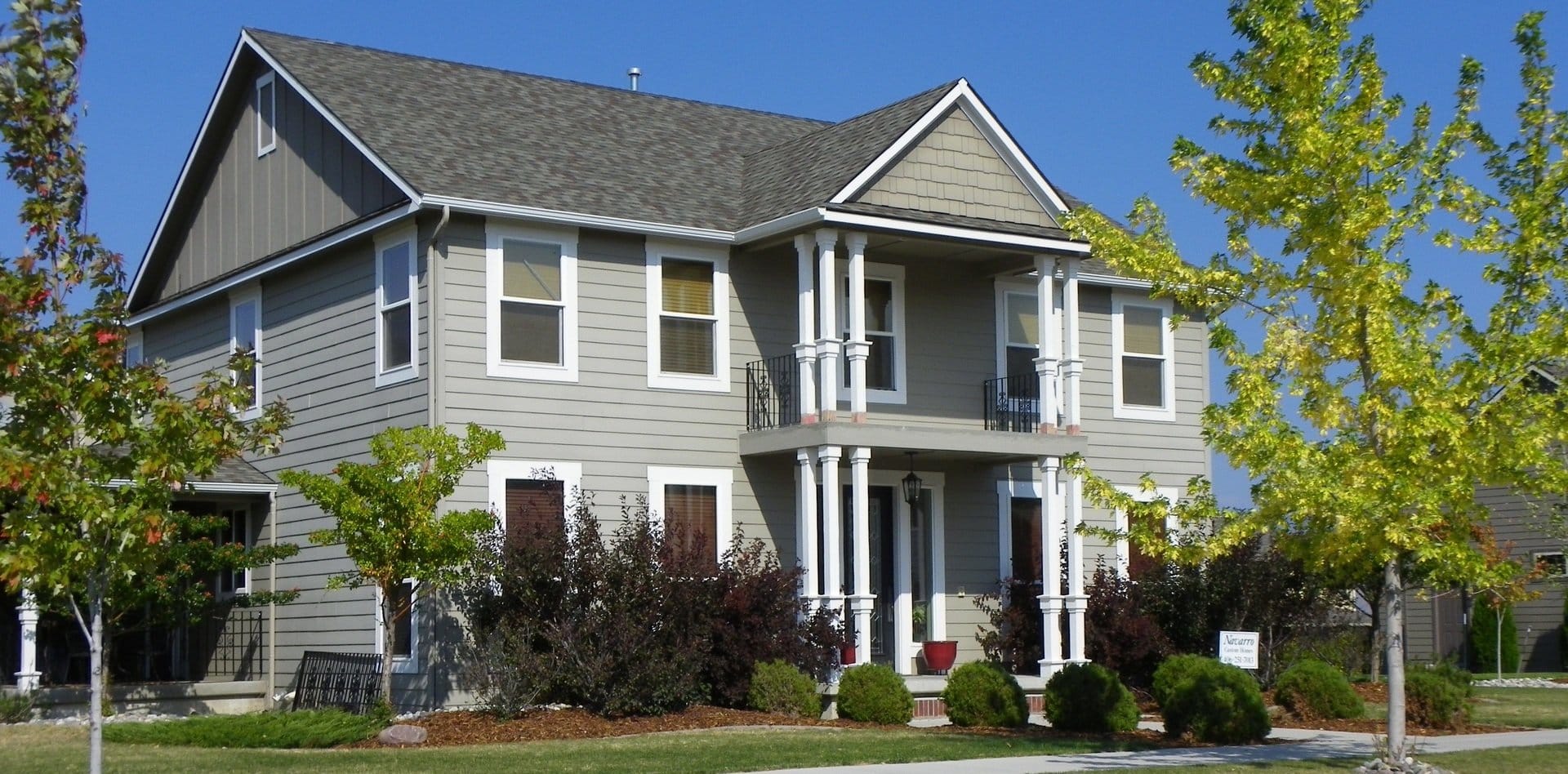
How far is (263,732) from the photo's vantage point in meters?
17.0

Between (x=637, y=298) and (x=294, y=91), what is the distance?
5675 millimetres

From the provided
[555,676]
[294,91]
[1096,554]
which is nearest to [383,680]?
[555,676]

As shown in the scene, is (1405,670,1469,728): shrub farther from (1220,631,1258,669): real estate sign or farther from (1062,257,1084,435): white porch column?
(1062,257,1084,435): white porch column

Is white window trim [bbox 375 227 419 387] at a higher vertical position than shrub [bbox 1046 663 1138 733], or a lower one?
higher

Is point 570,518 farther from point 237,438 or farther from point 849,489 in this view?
point 237,438

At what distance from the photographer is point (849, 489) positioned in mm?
24062

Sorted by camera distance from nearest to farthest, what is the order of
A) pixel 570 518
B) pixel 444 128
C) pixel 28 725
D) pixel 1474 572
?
pixel 1474 572, pixel 28 725, pixel 570 518, pixel 444 128

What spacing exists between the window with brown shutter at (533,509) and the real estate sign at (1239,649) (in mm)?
7419

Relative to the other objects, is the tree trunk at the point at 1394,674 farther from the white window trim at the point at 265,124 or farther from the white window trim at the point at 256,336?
the white window trim at the point at 265,124

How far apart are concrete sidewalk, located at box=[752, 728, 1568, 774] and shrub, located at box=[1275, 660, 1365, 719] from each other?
1232 mm

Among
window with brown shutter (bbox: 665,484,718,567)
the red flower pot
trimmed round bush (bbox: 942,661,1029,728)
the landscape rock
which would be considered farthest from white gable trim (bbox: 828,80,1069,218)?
the landscape rock

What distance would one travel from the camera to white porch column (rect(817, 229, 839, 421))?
2128cm

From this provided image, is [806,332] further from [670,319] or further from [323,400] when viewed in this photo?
[323,400]

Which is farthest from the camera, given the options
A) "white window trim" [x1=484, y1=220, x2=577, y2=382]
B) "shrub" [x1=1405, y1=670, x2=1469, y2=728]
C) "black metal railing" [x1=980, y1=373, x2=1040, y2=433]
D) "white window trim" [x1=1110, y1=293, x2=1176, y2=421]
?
"white window trim" [x1=1110, y1=293, x2=1176, y2=421]
